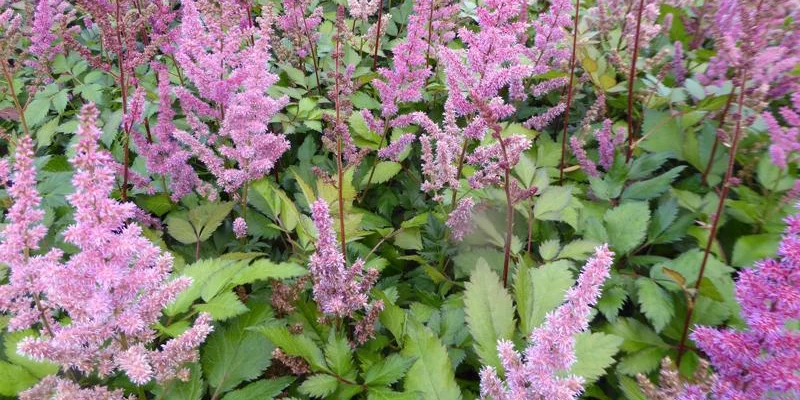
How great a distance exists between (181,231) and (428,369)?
1.10 m

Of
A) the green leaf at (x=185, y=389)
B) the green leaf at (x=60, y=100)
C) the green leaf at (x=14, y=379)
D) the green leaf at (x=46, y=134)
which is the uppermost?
the green leaf at (x=60, y=100)

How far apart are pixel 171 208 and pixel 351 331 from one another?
1060 mm

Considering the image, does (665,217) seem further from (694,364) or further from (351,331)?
(351,331)

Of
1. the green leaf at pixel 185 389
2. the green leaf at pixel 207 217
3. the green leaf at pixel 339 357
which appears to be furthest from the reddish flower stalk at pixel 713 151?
the green leaf at pixel 185 389

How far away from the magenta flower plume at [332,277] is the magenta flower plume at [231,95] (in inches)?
27.5

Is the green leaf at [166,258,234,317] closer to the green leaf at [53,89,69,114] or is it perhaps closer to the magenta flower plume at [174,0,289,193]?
the magenta flower plume at [174,0,289,193]

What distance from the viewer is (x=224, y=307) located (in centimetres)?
151

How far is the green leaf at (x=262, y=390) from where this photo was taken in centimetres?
146

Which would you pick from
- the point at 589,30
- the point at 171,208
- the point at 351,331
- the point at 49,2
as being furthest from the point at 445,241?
the point at 49,2

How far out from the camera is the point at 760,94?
1937 mm

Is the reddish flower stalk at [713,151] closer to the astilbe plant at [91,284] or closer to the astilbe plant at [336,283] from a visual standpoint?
the astilbe plant at [336,283]

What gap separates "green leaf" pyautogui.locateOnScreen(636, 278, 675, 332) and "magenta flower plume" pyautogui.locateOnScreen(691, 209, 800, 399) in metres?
0.31

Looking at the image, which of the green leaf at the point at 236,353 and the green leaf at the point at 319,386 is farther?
the green leaf at the point at 236,353

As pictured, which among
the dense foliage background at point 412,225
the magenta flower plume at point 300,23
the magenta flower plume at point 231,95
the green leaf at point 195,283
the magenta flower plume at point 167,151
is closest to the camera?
the dense foliage background at point 412,225
